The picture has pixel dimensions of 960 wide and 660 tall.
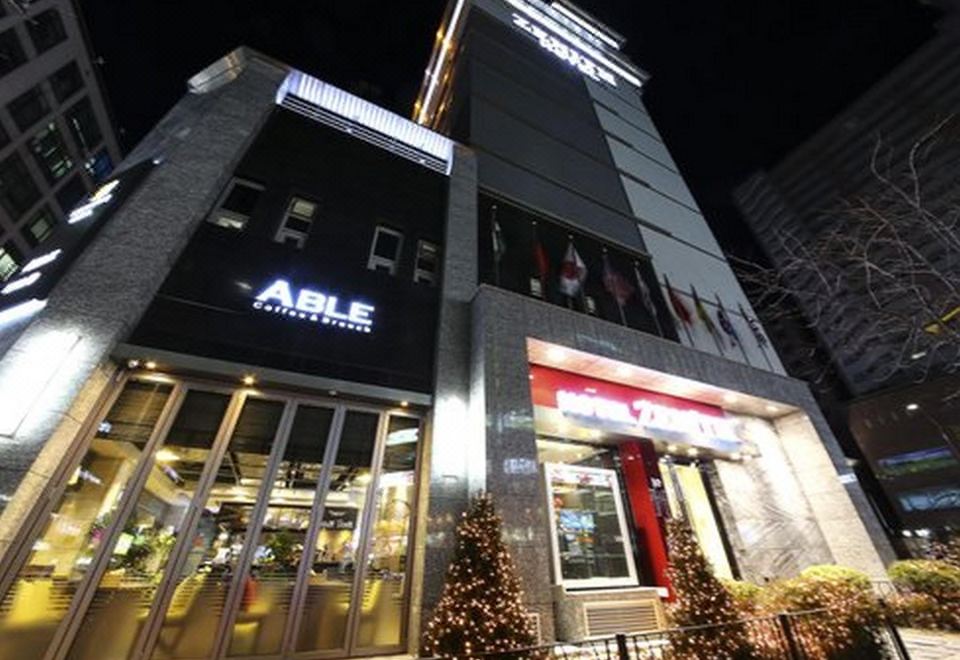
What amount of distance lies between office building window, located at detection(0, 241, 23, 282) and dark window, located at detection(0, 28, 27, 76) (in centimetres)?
924

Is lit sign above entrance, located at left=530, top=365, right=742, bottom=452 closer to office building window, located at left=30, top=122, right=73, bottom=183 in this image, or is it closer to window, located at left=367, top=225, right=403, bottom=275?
window, located at left=367, top=225, right=403, bottom=275

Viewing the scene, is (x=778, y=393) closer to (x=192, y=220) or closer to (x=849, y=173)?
(x=192, y=220)

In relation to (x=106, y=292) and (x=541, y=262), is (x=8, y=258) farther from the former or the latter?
(x=541, y=262)

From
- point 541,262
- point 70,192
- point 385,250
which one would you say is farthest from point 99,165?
point 541,262

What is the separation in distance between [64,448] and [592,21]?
137ft

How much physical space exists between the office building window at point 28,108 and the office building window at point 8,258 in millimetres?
6805

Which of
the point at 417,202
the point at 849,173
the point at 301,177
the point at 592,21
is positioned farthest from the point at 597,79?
the point at 849,173

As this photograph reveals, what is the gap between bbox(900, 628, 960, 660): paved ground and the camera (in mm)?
6438

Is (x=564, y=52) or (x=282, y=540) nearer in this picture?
(x=282, y=540)

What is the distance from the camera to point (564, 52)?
25.6m

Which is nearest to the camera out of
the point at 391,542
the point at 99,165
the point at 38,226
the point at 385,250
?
the point at 391,542

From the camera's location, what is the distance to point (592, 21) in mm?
33750

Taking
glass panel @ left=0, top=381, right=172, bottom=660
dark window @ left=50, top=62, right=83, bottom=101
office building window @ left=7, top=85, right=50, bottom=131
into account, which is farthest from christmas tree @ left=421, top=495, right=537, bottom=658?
dark window @ left=50, top=62, right=83, bottom=101

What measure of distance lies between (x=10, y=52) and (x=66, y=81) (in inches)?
181
